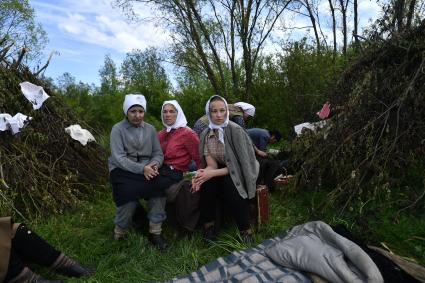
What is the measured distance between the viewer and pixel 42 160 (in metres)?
4.48

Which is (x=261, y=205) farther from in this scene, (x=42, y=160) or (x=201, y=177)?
(x=42, y=160)

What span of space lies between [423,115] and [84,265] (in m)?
2.99

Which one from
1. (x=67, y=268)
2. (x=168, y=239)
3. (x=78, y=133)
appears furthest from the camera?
(x=78, y=133)

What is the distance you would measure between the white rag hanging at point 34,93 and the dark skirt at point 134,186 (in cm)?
190

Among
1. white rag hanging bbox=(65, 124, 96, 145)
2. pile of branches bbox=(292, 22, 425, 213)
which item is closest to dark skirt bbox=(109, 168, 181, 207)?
pile of branches bbox=(292, 22, 425, 213)

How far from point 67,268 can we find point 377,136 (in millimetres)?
2768

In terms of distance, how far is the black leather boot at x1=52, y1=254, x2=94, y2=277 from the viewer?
2.85 m

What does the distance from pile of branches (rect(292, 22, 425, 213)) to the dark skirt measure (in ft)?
4.60

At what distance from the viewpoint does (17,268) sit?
262cm

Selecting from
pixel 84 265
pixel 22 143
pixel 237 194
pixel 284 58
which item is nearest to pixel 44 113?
pixel 22 143

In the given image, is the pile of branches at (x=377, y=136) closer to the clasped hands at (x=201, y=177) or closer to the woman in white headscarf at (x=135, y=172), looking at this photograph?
the clasped hands at (x=201, y=177)

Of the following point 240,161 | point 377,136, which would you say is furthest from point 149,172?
point 377,136

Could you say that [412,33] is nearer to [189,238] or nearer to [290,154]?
[290,154]

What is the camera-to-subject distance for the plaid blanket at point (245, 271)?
251cm
